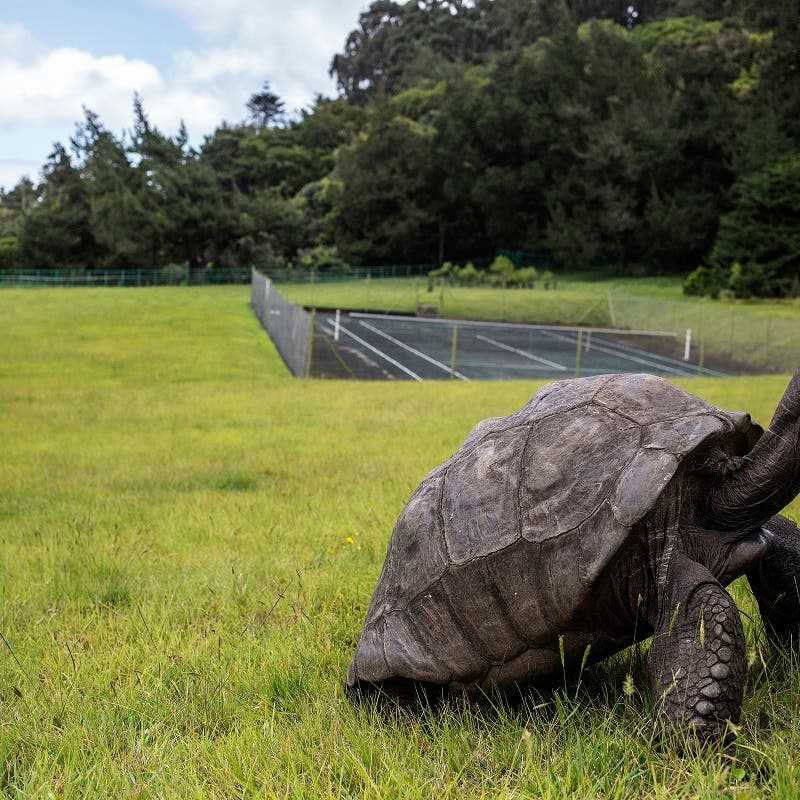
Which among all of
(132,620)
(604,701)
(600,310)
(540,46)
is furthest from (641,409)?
(540,46)

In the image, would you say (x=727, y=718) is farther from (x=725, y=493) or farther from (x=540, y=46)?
(x=540, y=46)

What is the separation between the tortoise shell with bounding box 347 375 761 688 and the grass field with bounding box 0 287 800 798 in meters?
0.21

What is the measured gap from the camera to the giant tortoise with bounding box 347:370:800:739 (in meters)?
2.65

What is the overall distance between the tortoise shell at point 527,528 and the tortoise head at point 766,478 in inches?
5.9

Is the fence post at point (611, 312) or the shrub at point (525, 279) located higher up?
the shrub at point (525, 279)

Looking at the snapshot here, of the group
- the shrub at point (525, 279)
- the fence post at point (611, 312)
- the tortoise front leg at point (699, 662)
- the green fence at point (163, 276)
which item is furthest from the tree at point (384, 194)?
the tortoise front leg at point (699, 662)

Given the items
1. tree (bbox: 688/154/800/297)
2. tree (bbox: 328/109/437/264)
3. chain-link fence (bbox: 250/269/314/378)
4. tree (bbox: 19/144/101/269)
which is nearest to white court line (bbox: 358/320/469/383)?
chain-link fence (bbox: 250/269/314/378)

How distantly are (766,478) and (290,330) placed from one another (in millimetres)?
22383

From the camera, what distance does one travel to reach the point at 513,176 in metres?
69.5

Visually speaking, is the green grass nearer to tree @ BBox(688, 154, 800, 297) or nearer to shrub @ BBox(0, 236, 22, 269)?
tree @ BBox(688, 154, 800, 297)

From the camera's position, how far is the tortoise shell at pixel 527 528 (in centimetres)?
278

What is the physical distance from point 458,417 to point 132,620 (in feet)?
28.9

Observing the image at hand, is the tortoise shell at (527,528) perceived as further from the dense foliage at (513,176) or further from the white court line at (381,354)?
the dense foliage at (513,176)

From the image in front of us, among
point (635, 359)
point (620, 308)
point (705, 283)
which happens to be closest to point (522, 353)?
point (635, 359)
